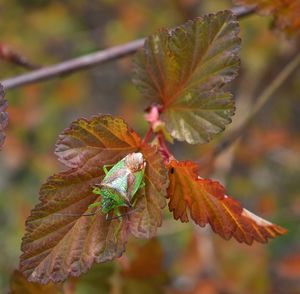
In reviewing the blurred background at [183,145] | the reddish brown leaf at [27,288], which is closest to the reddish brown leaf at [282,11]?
the reddish brown leaf at [27,288]

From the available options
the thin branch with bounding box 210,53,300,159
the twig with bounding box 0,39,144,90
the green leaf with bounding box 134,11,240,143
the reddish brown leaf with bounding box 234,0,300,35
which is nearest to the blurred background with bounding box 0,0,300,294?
the thin branch with bounding box 210,53,300,159

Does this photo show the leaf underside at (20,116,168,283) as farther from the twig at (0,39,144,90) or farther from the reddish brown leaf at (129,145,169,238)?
the twig at (0,39,144,90)

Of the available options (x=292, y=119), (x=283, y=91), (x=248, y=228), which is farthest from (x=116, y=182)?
(x=292, y=119)

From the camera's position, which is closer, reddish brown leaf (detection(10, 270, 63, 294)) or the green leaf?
the green leaf

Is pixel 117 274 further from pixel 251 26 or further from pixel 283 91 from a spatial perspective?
pixel 283 91

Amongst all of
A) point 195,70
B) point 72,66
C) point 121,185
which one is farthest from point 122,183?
point 72,66

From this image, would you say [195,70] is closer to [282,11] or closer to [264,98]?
[282,11]
